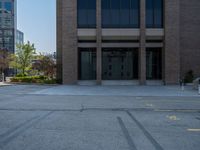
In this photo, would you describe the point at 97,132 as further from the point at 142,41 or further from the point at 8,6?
the point at 8,6

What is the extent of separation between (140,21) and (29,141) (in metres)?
30.4

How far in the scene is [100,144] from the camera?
7.37 m

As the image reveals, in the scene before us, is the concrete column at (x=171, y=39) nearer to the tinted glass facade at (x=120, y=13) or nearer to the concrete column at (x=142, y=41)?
the concrete column at (x=142, y=41)

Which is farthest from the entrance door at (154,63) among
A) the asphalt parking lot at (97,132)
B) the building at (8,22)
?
the building at (8,22)

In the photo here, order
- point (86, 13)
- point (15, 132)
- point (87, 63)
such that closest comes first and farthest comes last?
point (15, 132), point (86, 13), point (87, 63)

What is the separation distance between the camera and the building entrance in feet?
126

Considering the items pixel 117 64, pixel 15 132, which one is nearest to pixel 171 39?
pixel 117 64

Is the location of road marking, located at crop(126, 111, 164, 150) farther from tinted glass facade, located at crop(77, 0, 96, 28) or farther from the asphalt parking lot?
tinted glass facade, located at crop(77, 0, 96, 28)

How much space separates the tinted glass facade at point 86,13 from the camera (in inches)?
1442

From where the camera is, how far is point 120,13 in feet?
121

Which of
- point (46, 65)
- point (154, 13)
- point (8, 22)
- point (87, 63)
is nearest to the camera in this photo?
point (154, 13)

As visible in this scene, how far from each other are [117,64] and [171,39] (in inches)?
299

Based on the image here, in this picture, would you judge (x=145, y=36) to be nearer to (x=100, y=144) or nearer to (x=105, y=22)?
(x=105, y=22)

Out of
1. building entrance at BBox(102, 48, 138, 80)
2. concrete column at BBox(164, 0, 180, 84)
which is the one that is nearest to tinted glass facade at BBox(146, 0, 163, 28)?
concrete column at BBox(164, 0, 180, 84)
